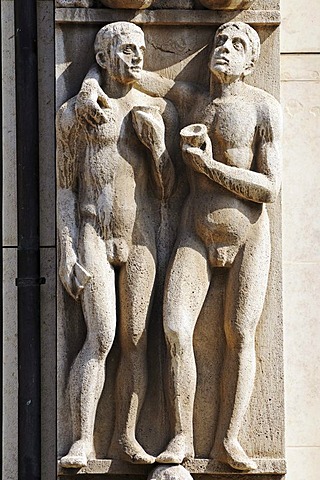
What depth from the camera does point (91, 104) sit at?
745 centimetres

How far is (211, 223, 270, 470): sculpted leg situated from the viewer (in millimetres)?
7480

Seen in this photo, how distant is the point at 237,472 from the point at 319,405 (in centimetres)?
58

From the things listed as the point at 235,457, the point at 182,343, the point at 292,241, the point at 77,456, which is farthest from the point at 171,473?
the point at 292,241

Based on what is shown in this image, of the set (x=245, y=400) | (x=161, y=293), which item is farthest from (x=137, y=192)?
(x=245, y=400)

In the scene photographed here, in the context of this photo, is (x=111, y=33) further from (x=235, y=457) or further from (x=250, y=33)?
(x=235, y=457)

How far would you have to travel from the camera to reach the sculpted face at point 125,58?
751 cm

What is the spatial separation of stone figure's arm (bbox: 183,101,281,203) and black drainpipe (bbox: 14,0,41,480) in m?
0.78

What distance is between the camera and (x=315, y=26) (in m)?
7.95

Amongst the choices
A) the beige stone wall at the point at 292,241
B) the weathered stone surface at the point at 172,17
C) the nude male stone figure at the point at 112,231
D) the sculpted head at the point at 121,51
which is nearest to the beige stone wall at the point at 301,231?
the beige stone wall at the point at 292,241

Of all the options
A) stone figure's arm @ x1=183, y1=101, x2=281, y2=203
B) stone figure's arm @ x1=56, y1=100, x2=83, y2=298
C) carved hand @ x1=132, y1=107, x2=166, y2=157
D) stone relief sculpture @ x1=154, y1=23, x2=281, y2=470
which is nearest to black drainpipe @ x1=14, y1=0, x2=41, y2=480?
stone figure's arm @ x1=56, y1=100, x2=83, y2=298

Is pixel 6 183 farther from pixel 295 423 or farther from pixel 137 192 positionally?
pixel 295 423

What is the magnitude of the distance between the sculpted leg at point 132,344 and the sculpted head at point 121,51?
2.59ft

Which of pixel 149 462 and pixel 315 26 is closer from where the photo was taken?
pixel 149 462

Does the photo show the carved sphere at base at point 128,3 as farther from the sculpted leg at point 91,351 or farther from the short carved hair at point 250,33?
the sculpted leg at point 91,351
